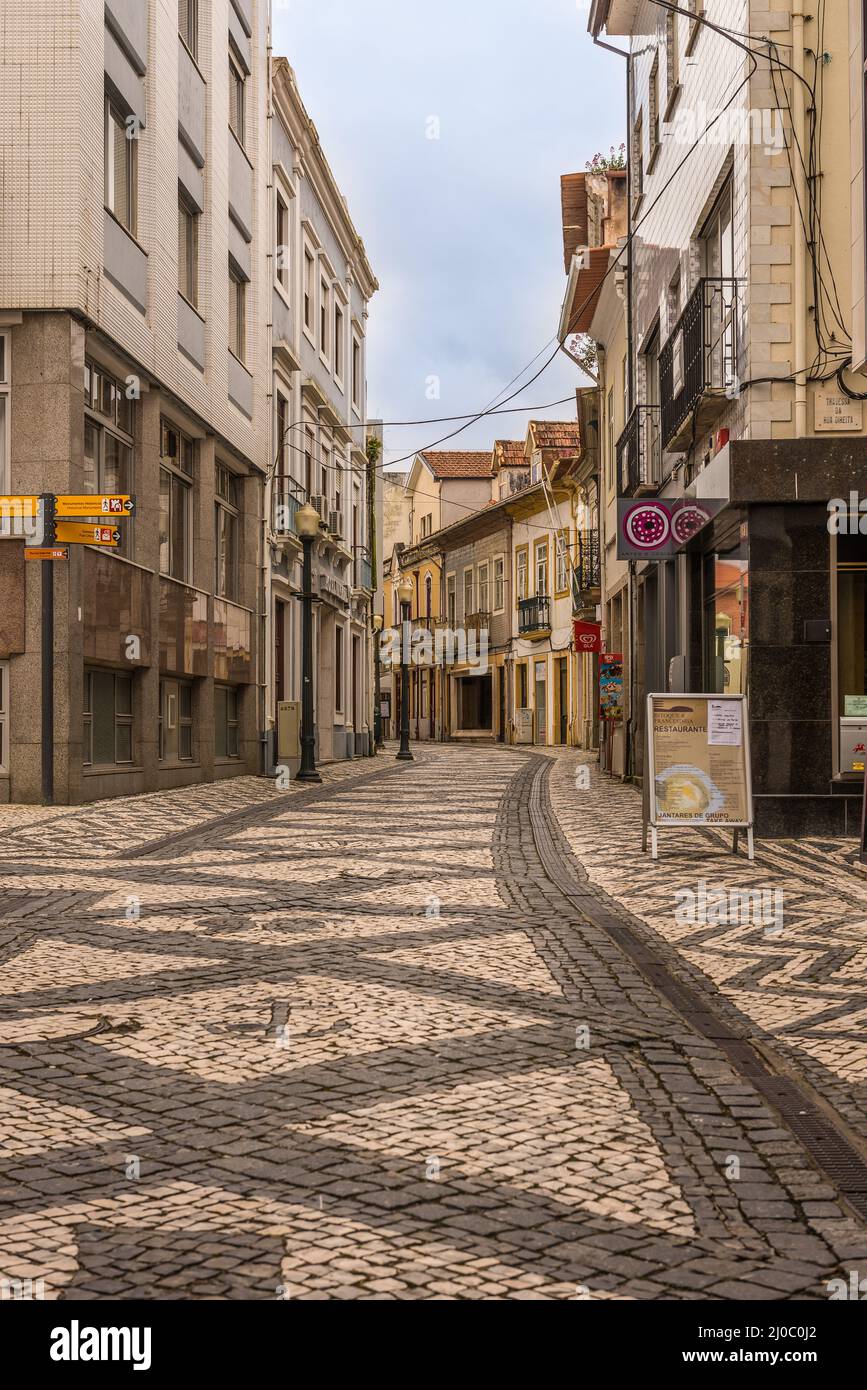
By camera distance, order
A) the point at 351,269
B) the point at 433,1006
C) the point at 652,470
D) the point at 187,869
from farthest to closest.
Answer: the point at 351,269
the point at 652,470
the point at 187,869
the point at 433,1006

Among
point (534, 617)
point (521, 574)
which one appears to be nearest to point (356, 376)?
point (534, 617)

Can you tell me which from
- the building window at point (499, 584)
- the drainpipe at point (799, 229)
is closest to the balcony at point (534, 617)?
the building window at point (499, 584)

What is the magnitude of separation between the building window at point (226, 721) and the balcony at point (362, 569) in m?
13.1

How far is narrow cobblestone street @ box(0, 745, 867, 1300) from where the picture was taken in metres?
2.86

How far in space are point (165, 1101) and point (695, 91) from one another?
46.2 ft

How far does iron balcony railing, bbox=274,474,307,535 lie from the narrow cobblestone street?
1751cm

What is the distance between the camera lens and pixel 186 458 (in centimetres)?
2108

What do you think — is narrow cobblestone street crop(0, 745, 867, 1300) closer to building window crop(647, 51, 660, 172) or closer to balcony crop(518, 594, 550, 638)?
building window crop(647, 51, 660, 172)

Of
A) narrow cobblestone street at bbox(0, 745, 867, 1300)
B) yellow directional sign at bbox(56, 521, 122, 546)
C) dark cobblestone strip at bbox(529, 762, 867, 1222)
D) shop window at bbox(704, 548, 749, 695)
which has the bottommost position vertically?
dark cobblestone strip at bbox(529, 762, 867, 1222)

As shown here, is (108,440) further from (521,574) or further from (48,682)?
(521,574)

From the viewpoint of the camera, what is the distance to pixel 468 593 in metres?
58.7

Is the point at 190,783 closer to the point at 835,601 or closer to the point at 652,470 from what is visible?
the point at 652,470

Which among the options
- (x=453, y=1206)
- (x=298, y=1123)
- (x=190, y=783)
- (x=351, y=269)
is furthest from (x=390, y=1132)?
(x=351, y=269)

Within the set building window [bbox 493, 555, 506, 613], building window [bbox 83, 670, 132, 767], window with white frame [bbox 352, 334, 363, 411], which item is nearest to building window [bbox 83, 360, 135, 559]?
building window [bbox 83, 670, 132, 767]
